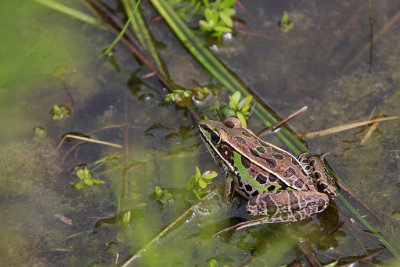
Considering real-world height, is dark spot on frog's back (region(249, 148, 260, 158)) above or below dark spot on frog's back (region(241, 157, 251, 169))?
above

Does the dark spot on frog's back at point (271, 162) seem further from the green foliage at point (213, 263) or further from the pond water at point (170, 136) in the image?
the green foliage at point (213, 263)

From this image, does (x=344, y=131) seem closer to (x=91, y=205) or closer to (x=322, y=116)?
(x=322, y=116)


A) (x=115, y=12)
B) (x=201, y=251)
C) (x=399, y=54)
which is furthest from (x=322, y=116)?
(x=115, y=12)

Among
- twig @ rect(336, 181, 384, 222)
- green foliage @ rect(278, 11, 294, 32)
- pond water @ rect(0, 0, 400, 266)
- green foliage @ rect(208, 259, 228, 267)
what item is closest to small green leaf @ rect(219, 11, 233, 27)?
pond water @ rect(0, 0, 400, 266)

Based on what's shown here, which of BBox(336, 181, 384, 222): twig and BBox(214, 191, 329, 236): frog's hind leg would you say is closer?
BBox(214, 191, 329, 236): frog's hind leg

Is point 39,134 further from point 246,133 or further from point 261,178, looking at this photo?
point 261,178

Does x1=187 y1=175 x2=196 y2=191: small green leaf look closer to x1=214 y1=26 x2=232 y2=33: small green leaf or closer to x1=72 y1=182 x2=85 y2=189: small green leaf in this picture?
x1=72 y1=182 x2=85 y2=189: small green leaf
